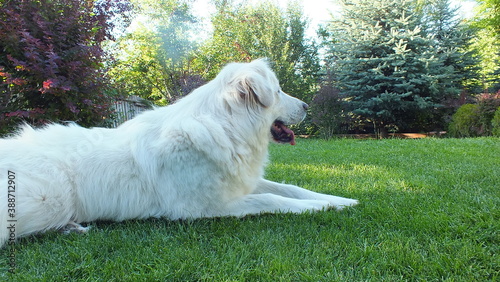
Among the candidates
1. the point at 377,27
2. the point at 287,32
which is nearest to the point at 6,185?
the point at 377,27

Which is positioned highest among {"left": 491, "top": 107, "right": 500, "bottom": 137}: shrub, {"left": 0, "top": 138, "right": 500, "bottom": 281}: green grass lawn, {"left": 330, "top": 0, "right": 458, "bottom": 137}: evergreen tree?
{"left": 330, "top": 0, "right": 458, "bottom": 137}: evergreen tree

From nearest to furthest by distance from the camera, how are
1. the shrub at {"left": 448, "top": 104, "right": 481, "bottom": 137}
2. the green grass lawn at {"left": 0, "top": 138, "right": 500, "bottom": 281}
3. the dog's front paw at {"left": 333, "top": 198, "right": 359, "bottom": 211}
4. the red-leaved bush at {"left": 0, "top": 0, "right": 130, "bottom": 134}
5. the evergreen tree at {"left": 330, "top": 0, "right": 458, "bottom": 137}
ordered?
the green grass lawn at {"left": 0, "top": 138, "right": 500, "bottom": 281} → the dog's front paw at {"left": 333, "top": 198, "right": 359, "bottom": 211} → the red-leaved bush at {"left": 0, "top": 0, "right": 130, "bottom": 134} → the shrub at {"left": 448, "top": 104, "right": 481, "bottom": 137} → the evergreen tree at {"left": 330, "top": 0, "right": 458, "bottom": 137}

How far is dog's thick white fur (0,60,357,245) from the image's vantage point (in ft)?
6.46

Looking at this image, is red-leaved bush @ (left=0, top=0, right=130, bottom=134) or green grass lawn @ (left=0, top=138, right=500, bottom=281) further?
red-leaved bush @ (left=0, top=0, right=130, bottom=134)

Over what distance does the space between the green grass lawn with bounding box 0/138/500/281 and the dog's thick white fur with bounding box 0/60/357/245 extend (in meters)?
0.12

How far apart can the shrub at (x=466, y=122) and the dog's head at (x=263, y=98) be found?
9.71 meters

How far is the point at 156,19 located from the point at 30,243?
19771 mm

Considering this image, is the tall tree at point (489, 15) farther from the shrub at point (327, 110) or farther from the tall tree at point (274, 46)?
the shrub at point (327, 110)

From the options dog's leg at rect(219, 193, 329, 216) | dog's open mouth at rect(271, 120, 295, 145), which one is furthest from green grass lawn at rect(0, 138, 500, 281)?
dog's open mouth at rect(271, 120, 295, 145)

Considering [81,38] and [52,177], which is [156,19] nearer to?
[81,38]

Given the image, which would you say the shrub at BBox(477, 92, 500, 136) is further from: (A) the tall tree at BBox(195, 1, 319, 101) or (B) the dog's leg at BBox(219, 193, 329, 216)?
(B) the dog's leg at BBox(219, 193, 329, 216)

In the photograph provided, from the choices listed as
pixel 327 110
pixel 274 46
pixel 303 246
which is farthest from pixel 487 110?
pixel 303 246

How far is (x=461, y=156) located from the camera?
15.1 feet

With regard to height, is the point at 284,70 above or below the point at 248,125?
above
